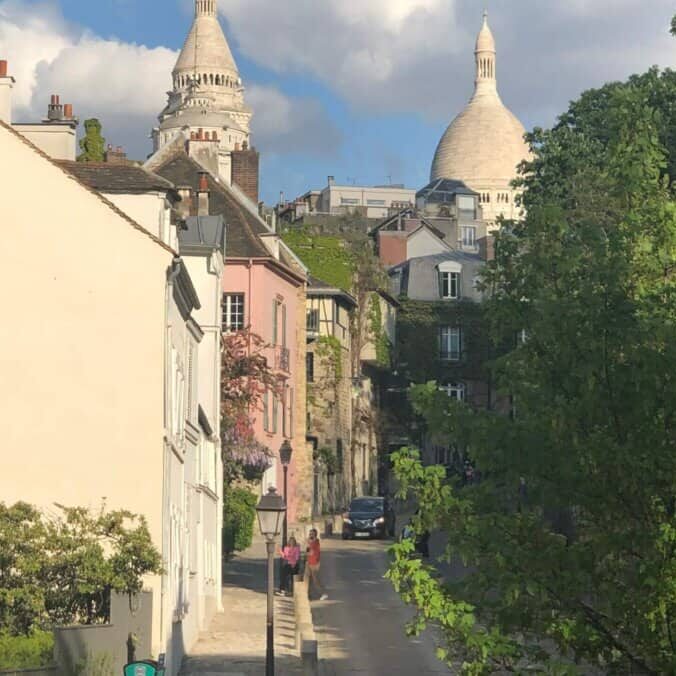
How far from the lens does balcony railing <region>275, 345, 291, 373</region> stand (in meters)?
63.4

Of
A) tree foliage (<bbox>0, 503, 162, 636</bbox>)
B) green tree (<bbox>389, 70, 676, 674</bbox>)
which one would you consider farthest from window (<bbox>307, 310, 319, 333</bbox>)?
green tree (<bbox>389, 70, 676, 674</bbox>)

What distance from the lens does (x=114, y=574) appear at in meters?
24.6

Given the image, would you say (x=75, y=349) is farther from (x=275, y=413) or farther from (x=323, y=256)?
(x=323, y=256)

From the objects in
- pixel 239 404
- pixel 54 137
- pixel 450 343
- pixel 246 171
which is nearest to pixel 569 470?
pixel 54 137

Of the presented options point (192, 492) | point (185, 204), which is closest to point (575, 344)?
point (192, 492)

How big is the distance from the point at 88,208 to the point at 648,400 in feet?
37.8

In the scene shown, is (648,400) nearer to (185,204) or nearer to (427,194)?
(185,204)

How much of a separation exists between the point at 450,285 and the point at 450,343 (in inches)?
174

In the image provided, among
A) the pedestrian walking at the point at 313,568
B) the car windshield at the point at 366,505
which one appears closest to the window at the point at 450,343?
the car windshield at the point at 366,505

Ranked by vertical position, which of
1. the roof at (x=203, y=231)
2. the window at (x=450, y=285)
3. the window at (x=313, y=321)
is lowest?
the roof at (x=203, y=231)

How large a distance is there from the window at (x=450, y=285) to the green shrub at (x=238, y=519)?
44.1m

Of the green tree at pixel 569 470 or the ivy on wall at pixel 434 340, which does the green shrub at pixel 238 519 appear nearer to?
the green tree at pixel 569 470

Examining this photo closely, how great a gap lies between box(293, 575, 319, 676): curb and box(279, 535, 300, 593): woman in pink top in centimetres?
19

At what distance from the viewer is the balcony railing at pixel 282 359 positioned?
208ft
